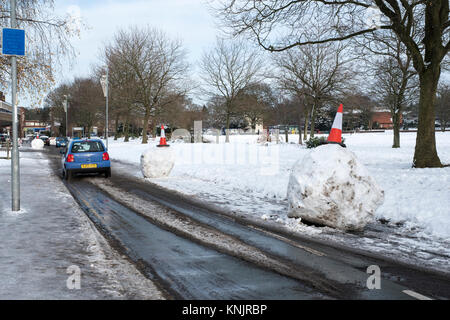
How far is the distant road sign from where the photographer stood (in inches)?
287

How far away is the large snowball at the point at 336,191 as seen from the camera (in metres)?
6.48

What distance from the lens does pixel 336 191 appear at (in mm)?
6461

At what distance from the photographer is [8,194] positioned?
10.0 m

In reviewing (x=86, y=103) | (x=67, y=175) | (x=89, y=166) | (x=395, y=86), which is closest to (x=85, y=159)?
(x=89, y=166)

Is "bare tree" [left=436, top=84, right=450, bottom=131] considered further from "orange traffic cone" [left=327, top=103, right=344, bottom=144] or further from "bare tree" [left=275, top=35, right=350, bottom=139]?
"orange traffic cone" [left=327, top=103, right=344, bottom=144]

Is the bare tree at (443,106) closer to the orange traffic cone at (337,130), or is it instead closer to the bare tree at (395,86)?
the bare tree at (395,86)

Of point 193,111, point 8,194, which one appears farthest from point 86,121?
point 8,194

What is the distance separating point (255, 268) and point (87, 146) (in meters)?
11.6

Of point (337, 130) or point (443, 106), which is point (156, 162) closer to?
→ point (337, 130)

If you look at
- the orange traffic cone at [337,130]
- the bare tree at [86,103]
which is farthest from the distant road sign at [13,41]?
the bare tree at [86,103]

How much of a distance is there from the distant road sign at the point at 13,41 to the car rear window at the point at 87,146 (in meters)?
7.24

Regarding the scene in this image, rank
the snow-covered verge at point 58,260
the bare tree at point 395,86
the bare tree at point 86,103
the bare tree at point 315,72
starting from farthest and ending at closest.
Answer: the bare tree at point 86,103, the bare tree at point 315,72, the bare tree at point 395,86, the snow-covered verge at point 58,260

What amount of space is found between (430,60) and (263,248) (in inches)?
437

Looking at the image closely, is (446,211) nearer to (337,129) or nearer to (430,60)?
(337,129)
